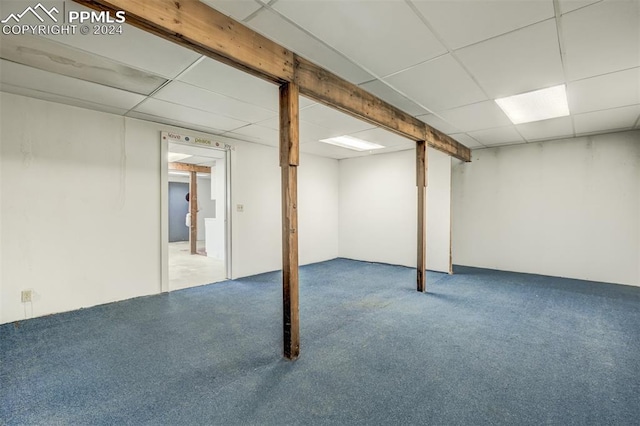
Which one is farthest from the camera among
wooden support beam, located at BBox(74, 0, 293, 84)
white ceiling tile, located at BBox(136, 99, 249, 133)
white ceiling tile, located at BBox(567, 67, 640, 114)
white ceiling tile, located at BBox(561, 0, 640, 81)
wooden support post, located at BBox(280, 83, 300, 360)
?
white ceiling tile, located at BBox(136, 99, 249, 133)

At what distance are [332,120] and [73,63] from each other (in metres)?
2.81

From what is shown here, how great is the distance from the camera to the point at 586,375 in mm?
2219

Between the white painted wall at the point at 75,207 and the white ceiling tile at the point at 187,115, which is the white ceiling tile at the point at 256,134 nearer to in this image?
the white ceiling tile at the point at 187,115

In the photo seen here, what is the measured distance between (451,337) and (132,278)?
4.07 m

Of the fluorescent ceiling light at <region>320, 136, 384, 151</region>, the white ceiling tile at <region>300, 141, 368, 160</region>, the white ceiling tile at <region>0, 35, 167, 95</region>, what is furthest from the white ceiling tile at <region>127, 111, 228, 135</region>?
the fluorescent ceiling light at <region>320, 136, 384, 151</region>

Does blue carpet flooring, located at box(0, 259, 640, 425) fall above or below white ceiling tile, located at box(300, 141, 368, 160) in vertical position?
below

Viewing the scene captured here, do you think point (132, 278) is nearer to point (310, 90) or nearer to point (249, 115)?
point (249, 115)

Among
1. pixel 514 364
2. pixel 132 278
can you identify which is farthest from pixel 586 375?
pixel 132 278

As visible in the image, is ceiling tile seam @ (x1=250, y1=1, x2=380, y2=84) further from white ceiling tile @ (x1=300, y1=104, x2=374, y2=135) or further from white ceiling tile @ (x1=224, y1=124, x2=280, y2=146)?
white ceiling tile @ (x1=224, y1=124, x2=280, y2=146)

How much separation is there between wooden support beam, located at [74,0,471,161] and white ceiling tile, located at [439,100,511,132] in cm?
118

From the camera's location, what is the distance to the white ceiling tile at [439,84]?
267cm

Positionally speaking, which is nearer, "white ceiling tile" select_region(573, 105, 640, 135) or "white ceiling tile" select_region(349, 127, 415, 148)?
"white ceiling tile" select_region(573, 105, 640, 135)

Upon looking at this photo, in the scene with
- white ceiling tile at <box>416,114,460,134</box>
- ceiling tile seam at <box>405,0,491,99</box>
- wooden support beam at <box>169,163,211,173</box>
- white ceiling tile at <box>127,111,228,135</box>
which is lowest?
wooden support beam at <box>169,163,211,173</box>

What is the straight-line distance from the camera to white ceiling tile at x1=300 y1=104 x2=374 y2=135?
3.69 m
